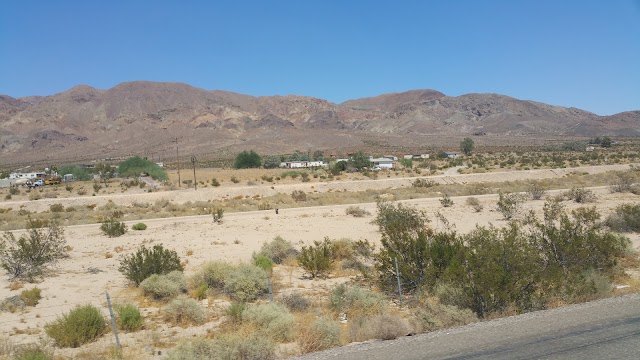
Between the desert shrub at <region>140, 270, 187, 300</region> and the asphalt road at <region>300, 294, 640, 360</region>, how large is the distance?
848 cm

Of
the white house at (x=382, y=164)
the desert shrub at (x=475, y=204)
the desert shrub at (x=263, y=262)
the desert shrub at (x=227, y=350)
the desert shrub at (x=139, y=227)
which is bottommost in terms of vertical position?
the desert shrub at (x=475, y=204)


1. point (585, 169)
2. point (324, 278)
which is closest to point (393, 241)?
point (324, 278)

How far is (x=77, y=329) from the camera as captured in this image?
42.5 ft

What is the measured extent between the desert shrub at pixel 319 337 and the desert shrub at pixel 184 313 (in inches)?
160

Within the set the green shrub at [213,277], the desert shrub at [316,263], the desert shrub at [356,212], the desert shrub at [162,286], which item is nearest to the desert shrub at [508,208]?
the desert shrub at [356,212]

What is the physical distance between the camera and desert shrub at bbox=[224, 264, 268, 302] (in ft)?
55.2

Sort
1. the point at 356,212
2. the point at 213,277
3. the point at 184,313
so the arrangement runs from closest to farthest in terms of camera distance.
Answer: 1. the point at 184,313
2. the point at 213,277
3. the point at 356,212

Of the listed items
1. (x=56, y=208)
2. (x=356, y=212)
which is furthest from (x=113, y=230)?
(x=56, y=208)

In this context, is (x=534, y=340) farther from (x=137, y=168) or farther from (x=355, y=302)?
(x=137, y=168)

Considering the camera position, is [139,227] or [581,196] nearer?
[139,227]

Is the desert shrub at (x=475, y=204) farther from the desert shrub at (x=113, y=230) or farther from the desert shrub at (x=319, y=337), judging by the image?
the desert shrub at (x=319, y=337)

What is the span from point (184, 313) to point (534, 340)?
30.7ft

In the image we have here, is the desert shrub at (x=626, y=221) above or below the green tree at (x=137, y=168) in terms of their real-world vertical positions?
below

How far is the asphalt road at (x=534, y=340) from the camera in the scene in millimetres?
9141
